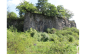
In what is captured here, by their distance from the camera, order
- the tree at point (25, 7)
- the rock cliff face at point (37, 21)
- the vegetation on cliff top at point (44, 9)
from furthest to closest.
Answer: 1. the rock cliff face at point (37, 21)
2. the tree at point (25, 7)
3. the vegetation on cliff top at point (44, 9)

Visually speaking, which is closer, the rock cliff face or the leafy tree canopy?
the leafy tree canopy

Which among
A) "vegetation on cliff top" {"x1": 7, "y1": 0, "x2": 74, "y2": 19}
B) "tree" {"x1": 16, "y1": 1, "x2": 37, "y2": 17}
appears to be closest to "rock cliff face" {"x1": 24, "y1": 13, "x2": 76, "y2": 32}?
"tree" {"x1": 16, "y1": 1, "x2": 37, "y2": 17}

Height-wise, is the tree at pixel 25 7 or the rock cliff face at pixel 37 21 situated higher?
the tree at pixel 25 7

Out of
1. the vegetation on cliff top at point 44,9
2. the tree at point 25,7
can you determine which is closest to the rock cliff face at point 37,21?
the tree at point 25,7

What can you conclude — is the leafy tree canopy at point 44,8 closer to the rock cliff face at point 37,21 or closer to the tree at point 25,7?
the tree at point 25,7

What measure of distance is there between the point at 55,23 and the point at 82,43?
764 centimetres

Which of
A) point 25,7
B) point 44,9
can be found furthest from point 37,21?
point 44,9

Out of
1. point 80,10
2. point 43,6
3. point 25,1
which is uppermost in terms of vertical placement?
point 25,1

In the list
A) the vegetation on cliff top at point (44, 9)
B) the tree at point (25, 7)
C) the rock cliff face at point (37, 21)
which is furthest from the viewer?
the rock cliff face at point (37, 21)

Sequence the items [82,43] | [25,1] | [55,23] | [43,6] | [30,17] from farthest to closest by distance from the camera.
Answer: [30,17]
[55,23]
[25,1]
[43,6]
[82,43]

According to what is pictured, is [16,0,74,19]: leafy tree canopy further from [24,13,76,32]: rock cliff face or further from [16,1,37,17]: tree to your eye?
[24,13,76,32]: rock cliff face
